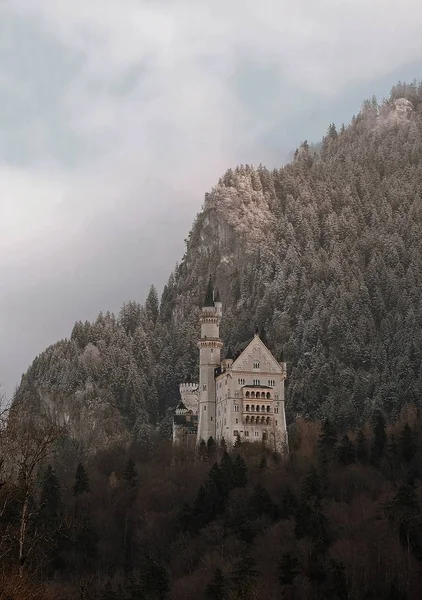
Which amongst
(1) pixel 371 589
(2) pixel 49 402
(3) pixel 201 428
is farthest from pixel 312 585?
(2) pixel 49 402

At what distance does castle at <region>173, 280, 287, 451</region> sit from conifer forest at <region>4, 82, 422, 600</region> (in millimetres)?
4096

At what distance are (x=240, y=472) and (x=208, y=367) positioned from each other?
34.7 m

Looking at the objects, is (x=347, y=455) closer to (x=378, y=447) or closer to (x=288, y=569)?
(x=378, y=447)

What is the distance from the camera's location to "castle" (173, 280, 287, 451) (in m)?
125

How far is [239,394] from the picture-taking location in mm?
126500

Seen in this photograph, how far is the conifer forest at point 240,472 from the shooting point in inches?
2881

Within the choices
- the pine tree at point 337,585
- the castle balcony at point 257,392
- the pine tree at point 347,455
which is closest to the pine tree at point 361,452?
the pine tree at point 347,455

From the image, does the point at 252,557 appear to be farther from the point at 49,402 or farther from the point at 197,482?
the point at 49,402

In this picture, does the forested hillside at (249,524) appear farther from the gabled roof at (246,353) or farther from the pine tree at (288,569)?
the gabled roof at (246,353)

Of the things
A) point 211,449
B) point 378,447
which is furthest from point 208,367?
point 378,447

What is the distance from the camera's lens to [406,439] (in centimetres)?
10069

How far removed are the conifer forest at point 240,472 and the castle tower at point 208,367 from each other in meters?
5.04

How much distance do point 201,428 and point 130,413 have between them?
54930 mm

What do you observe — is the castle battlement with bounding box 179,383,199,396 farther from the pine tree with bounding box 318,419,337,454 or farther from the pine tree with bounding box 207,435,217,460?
the pine tree with bounding box 318,419,337,454
